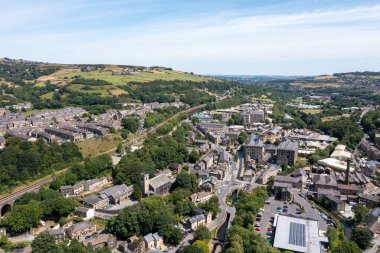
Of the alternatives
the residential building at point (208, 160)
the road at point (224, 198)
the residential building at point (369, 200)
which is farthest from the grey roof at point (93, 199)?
→ the residential building at point (369, 200)

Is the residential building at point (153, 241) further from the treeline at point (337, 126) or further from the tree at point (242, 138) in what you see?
the treeline at point (337, 126)

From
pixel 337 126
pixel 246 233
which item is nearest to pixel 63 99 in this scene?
pixel 337 126

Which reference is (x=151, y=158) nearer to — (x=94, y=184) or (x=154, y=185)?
(x=154, y=185)

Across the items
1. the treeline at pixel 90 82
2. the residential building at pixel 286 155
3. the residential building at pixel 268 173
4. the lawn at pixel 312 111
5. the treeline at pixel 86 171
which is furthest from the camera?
the treeline at pixel 90 82

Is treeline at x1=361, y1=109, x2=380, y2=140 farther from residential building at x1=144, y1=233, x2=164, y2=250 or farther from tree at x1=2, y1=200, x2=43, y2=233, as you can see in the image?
tree at x1=2, y1=200, x2=43, y2=233

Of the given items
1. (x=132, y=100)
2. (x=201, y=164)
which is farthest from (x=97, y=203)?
(x=132, y=100)
